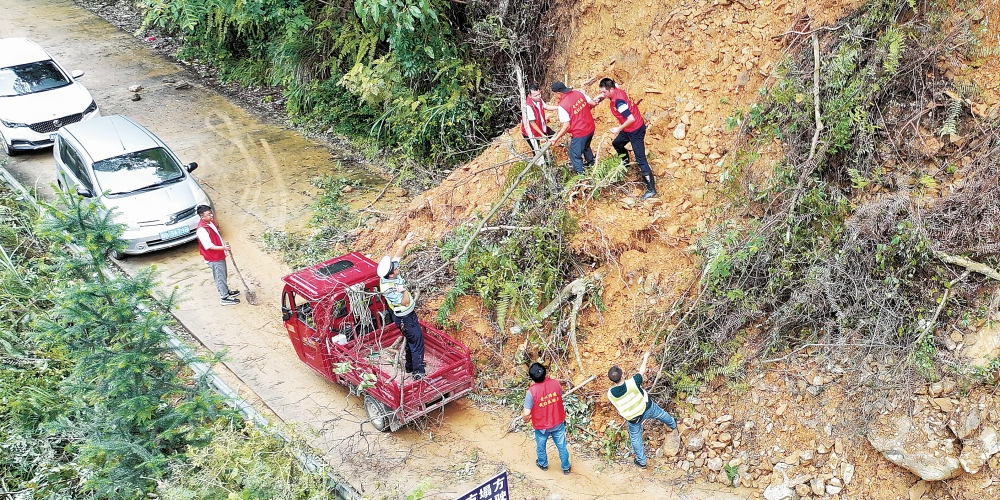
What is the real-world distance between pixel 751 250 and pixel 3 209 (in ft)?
37.2

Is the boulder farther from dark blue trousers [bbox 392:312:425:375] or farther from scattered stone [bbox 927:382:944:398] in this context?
dark blue trousers [bbox 392:312:425:375]

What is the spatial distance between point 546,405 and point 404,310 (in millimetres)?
1977

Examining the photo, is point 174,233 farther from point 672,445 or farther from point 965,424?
point 965,424

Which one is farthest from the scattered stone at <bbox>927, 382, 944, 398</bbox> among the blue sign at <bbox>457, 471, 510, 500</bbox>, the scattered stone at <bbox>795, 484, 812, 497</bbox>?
the blue sign at <bbox>457, 471, 510, 500</bbox>

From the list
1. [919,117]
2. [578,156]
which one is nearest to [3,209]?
[578,156]

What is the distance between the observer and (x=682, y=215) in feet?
32.4

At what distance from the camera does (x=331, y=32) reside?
1528cm

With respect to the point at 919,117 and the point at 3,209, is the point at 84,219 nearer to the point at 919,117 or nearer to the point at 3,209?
the point at 3,209

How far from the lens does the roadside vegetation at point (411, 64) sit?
43.1ft

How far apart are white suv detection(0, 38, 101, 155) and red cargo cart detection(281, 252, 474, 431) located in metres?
8.30

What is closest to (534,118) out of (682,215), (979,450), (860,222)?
(682,215)

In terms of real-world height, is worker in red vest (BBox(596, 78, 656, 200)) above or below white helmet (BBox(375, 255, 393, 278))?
Result: above

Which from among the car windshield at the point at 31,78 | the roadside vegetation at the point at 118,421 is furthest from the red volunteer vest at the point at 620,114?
the car windshield at the point at 31,78

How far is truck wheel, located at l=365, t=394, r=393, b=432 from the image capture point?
930cm
